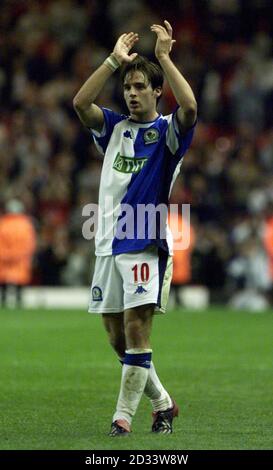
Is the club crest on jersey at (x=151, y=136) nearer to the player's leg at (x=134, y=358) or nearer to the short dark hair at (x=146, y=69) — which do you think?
the short dark hair at (x=146, y=69)

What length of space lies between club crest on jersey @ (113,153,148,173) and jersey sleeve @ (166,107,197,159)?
0.57ft

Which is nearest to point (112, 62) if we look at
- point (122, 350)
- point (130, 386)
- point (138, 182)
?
point (138, 182)

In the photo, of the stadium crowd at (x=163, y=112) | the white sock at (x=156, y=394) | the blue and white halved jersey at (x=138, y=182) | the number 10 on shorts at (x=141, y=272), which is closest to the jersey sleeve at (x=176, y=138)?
the blue and white halved jersey at (x=138, y=182)

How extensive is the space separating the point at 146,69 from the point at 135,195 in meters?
0.76

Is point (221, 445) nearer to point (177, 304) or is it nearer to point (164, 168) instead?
point (164, 168)

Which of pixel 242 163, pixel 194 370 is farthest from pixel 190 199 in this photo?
pixel 194 370

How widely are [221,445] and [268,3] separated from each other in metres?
19.7

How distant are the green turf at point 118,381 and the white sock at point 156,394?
165 mm

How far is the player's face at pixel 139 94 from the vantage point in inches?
288

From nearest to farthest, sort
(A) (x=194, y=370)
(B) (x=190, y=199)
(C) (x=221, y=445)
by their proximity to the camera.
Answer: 1. (C) (x=221, y=445)
2. (A) (x=194, y=370)
3. (B) (x=190, y=199)

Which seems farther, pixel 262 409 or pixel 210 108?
pixel 210 108

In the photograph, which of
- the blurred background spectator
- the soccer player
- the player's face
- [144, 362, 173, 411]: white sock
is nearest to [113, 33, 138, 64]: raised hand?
the soccer player

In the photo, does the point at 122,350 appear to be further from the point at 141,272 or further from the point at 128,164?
the point at 128,164

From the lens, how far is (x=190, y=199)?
2220 centimetres
